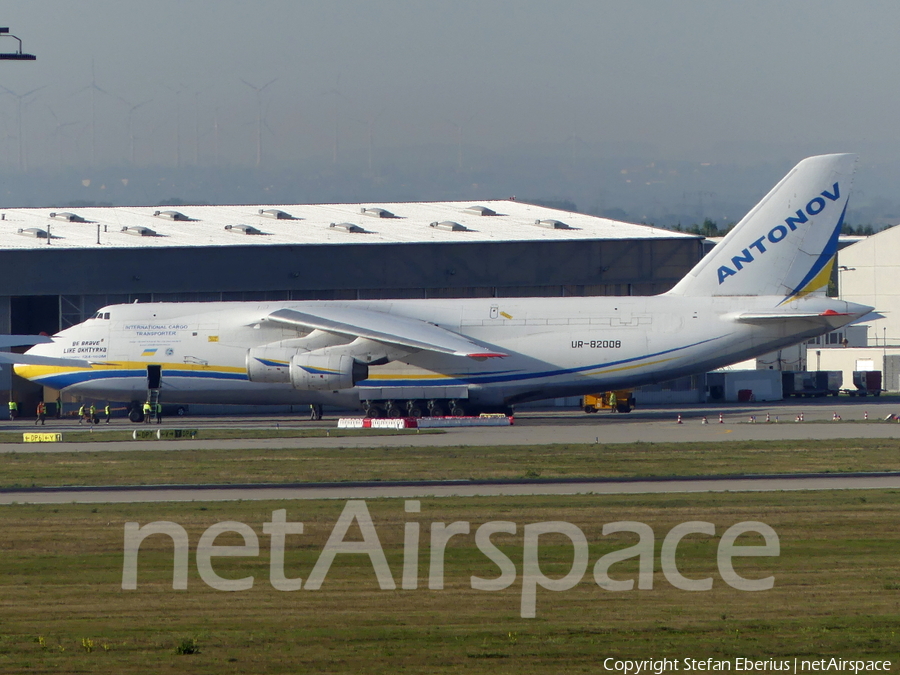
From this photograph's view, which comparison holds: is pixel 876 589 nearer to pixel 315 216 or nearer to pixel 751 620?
pixel 751 620

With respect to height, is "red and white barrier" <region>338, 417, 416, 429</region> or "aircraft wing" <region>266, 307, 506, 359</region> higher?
"aircraft wing" <region>266, 307, 506, 359</region>

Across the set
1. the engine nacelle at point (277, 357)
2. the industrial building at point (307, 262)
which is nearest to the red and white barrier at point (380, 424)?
the engine nacelle at point (277, 357)

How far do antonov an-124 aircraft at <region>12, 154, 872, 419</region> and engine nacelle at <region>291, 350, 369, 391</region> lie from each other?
6 cm

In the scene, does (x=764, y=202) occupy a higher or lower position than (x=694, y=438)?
higher

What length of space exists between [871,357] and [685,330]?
32.1 metres

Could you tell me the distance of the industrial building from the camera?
193 ft

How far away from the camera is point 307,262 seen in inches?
2376

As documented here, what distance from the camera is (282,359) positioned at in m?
45.1

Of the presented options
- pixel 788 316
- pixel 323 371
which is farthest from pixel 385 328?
pixel 788 316

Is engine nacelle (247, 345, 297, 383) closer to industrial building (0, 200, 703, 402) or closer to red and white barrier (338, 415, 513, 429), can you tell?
red and white barrier (338, 415, 513, 429)

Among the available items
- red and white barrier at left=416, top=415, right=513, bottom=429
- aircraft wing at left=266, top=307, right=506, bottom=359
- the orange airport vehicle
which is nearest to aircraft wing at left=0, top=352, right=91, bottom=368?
aircraft wing at left=266, top=307, right=506, bottom=359

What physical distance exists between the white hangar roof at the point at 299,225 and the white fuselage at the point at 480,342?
44.1 ft

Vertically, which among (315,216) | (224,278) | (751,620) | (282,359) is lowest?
(751,620)

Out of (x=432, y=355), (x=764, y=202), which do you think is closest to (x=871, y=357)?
(x=764, y=202)
